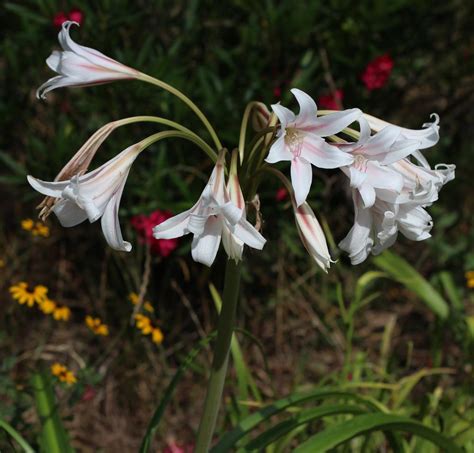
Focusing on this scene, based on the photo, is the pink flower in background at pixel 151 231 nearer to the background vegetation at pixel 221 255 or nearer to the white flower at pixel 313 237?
the background vegetation at pixel 221 255

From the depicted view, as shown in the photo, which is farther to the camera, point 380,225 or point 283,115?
point 380,225

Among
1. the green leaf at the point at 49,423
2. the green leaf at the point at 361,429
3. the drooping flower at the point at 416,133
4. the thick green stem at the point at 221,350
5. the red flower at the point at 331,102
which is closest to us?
the drooping flower at the point at 416,133

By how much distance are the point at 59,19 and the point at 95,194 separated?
2145 millimetres

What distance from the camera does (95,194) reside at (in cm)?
178

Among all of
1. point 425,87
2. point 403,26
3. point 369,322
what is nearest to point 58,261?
point 369,322

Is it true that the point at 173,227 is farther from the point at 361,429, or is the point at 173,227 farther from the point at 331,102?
the point at 331,102

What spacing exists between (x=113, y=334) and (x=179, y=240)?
1.93 ft

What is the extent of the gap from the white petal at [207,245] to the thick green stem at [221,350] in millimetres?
204

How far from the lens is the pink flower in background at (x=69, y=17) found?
11.9ft

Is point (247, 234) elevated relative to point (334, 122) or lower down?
lower down

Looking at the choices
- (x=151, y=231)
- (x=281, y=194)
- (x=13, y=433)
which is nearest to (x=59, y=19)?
(x=151, y=231)

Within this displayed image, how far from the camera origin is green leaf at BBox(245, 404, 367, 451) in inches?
93.8

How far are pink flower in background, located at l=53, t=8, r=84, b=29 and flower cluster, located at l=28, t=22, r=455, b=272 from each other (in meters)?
1.75

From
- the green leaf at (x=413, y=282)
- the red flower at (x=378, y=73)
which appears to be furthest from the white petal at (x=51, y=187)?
the red flower at (x=378, y=73)
